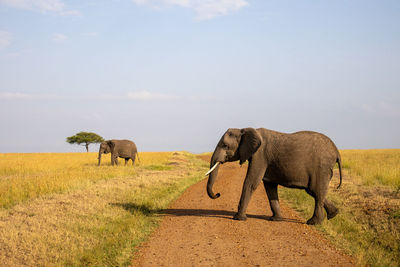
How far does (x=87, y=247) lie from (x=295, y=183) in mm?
4996

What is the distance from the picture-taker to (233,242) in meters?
7.41

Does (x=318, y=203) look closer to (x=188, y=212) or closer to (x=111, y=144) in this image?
(x=188, y=212)

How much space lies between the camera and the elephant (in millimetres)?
8836

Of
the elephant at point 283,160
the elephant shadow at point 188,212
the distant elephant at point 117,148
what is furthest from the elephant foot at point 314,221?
the distant elephant at point 117,148

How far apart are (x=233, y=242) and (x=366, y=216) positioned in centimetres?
479

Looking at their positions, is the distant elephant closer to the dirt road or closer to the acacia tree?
the dirt road

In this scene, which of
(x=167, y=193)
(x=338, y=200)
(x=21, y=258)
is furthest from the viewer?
(x=167, y=193)

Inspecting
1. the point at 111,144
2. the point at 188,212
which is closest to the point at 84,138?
the point at 111,144

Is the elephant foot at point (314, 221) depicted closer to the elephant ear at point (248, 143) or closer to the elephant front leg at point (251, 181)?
the elephant front leg at point (251, 181)

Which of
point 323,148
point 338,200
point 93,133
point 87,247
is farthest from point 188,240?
point 93,133

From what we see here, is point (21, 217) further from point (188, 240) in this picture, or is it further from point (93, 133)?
point (93, 133)

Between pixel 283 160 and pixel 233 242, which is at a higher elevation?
pixel 283 160

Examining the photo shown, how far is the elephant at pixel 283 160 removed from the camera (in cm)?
884

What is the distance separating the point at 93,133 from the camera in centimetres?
7981
